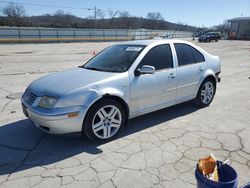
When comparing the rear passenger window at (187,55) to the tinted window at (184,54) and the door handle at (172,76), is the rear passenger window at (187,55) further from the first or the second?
the door handle at (172,76)

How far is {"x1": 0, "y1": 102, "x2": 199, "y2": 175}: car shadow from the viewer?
329 cm

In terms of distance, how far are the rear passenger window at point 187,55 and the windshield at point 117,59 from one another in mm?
893

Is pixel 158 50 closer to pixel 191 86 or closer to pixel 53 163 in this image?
pixel 191 86

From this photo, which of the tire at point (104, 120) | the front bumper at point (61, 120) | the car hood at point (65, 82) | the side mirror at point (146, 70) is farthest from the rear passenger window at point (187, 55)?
the front bumper at point (61, 120)

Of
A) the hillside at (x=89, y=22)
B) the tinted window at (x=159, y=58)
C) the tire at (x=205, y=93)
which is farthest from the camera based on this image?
the hillside at (x=89, y=22)

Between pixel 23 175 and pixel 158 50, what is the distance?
306 cm

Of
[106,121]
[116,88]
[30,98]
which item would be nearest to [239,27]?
[116,88]

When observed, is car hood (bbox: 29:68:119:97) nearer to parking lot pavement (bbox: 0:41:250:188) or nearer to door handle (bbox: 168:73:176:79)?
parking lot pavement (bbox: 0:41:250:188)

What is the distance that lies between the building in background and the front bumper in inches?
2273

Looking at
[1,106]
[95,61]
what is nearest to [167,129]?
[95,61]

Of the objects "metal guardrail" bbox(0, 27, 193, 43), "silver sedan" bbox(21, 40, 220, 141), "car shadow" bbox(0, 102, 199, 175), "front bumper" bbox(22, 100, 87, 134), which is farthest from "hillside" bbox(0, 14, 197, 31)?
"front bumper" bbox(22, 100, 87, 134)

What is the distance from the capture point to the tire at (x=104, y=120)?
3615 mm

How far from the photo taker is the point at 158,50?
14.9 ft

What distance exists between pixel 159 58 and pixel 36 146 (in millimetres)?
2623
